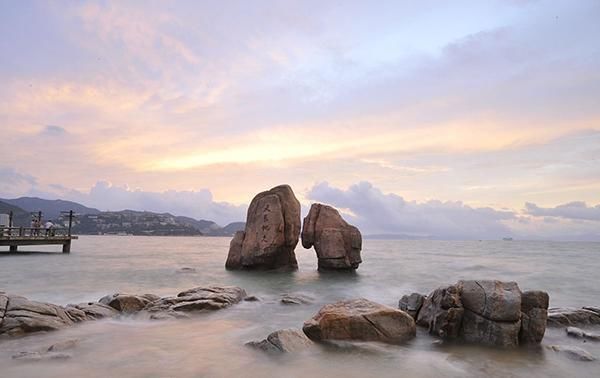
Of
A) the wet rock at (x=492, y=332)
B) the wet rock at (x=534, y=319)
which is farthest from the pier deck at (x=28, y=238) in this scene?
the wet rock at (x=534, y=319)

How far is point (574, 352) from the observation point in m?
10.0

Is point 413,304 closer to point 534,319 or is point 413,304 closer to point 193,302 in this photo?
point 534,319

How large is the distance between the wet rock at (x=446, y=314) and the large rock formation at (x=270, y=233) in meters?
18.5

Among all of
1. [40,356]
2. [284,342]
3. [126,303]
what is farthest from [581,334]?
[126,303]

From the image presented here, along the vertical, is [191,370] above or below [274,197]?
below

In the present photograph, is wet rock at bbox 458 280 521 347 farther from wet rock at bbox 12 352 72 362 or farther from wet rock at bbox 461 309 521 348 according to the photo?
wet rock at bbox 12 352 72 362

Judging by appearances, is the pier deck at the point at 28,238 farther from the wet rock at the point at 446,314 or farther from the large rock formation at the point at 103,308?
the wet rock at the point at 446,314

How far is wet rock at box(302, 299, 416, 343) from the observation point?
35.6 feet

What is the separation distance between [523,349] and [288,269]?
21.9 metres

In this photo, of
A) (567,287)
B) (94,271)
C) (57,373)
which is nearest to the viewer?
(57,373)

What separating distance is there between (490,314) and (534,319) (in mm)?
1260

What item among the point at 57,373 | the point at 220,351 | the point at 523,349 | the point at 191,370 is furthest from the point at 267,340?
the point at 523,349

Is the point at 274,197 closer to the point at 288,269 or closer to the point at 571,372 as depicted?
the point at 288,269

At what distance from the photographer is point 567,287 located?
85.1 feet
